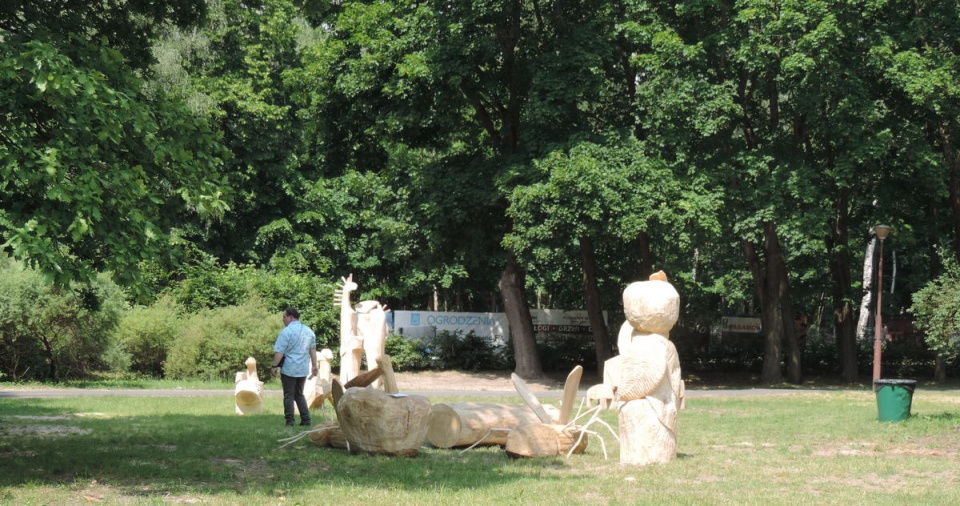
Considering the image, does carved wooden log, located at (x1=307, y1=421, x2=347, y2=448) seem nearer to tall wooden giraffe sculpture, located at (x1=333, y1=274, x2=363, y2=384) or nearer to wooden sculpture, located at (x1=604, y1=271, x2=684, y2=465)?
wooden sculpture, located at (x1=604, y1=271, x2=684, y2=465)

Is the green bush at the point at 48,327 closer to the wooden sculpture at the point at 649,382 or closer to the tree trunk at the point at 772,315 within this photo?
the wooden sculpture at the point at 649,382

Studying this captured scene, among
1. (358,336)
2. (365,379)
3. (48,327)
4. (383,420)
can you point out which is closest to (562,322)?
(48,327)

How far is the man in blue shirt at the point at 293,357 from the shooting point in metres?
15.2

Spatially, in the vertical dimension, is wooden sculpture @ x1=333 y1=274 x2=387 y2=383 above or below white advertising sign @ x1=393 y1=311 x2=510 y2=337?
below

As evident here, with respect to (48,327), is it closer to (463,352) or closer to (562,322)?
(463,352)

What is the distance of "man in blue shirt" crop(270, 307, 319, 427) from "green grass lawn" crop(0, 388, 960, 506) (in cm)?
51

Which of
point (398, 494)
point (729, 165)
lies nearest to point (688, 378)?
point (729, 165)

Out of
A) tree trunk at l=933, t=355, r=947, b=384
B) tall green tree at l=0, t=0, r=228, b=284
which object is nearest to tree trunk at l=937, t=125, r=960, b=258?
tree trunk at l=933, t=355, r=947, b=384

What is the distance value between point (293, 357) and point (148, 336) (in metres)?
17.0

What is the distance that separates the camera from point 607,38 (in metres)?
29.3

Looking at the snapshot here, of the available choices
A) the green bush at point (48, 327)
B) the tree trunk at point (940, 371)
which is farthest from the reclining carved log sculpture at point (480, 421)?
the tree trunk at point (940, 371)

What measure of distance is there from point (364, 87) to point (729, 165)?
10.4m

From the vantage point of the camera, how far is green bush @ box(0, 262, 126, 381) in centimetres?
2683

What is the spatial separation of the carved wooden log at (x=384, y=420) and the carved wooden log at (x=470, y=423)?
39.1 inches
